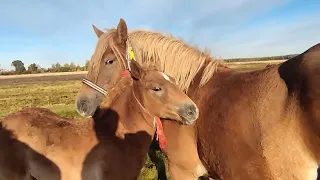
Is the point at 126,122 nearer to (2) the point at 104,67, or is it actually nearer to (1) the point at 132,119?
(1) the point at 132,119

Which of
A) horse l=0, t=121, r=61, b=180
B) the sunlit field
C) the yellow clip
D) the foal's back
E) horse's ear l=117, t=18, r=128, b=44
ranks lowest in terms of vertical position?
the sunlit field

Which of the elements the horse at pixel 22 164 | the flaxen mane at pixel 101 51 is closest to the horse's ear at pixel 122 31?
the flaxen mane at pixel 101 51

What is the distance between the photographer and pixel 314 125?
2730mm

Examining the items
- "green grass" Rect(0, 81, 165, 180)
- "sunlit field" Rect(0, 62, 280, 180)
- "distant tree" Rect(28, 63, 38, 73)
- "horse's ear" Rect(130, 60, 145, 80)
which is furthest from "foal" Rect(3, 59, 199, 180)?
"distant tree" Rect(28, 63, 38, 73)

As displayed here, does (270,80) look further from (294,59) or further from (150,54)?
(150,54)

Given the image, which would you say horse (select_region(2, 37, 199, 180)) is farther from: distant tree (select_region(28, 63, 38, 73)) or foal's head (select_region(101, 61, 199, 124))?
distant tree (select_region(28, 63, 38, 73))

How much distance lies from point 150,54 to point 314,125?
234 centimetres

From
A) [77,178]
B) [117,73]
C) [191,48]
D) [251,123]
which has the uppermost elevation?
[191,48]

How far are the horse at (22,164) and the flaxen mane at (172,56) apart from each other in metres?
1.76

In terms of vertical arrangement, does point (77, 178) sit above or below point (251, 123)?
below

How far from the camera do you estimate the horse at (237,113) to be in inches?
113

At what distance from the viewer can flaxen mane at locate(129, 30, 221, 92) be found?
4.13 m

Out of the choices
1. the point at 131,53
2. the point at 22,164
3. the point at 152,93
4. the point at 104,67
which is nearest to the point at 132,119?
the point at 152,93

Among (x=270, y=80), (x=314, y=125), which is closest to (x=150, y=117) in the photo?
(x=270, y=80)
